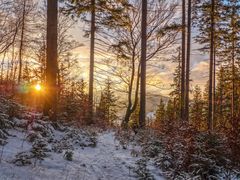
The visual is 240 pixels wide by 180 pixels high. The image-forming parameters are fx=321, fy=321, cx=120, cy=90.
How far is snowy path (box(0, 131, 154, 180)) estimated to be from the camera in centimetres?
511

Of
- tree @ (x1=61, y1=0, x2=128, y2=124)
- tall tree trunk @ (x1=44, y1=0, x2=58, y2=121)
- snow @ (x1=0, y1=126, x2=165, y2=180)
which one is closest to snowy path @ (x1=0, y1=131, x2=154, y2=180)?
snow @ (x1=0, y1=126, x2=165, y2=180)

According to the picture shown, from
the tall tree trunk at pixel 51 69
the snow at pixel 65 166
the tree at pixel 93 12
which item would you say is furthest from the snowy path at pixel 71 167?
the tree at pixel 93 12

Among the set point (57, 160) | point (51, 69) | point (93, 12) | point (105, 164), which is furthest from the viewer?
point (93, 12)

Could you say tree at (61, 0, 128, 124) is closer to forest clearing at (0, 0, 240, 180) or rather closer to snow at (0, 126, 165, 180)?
forest clearing at (0, 0, 240, 180)

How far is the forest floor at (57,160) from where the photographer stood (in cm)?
533

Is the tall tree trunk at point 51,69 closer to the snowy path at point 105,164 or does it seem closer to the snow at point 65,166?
the snow at point 65,166

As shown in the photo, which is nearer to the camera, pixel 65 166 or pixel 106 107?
pixel 65 166

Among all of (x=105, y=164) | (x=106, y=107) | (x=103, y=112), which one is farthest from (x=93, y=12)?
(x=106, y=107)

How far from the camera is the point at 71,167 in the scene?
20.2 ft

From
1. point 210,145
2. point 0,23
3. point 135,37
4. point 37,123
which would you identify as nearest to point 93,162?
point 37,123

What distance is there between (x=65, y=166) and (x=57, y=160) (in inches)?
15.0

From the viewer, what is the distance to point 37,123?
8555mm

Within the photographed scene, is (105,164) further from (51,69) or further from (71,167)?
(51,69)

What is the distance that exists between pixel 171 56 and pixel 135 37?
302 cm
